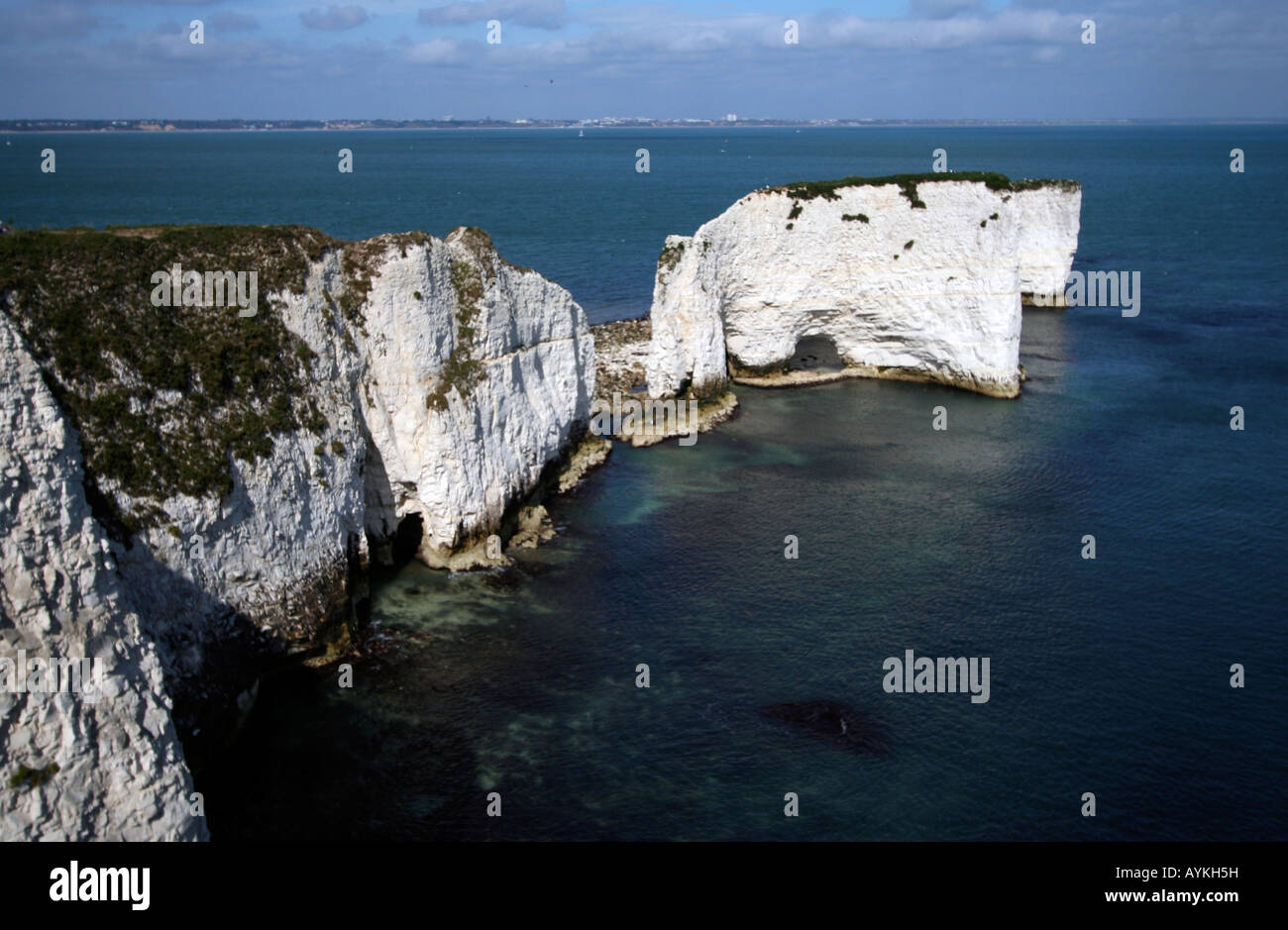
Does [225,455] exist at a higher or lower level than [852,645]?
higher

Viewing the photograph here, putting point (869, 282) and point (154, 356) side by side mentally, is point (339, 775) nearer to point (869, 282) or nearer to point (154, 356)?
point (154, 356)

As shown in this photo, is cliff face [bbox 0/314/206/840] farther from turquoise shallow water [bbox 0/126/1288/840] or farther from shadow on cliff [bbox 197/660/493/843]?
turquoise shallow water [bbox 0/126/1288/840]

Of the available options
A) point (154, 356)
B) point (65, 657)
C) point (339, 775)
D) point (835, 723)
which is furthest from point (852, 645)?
point (154, 356)

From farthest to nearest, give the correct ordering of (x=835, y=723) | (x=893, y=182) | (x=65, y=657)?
(x=893, y=182) → (x=835, y=723) → (x=65, y=657)

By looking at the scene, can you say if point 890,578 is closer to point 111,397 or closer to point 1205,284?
point 111,397

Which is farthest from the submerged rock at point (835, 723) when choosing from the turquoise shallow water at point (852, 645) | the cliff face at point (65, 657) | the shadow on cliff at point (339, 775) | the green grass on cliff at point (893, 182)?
the green grass on cliff at point (893, 182)

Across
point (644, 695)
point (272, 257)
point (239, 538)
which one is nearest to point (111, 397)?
point (239, 538)
